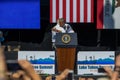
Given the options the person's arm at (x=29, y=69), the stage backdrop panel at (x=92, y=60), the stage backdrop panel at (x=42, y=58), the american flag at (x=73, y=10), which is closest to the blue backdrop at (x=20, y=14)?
the american flag at (x=73, y=10)

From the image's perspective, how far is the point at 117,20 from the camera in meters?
11.4

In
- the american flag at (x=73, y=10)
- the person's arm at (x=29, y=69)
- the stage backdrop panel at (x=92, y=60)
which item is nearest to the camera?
the person's arm at (x=29, y=69)

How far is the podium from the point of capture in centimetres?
965

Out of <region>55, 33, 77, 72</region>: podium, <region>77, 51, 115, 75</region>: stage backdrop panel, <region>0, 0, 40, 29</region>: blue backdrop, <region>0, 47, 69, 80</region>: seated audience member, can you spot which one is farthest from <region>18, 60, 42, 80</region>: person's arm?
<region>0, 0, 40, 29</region>: blue backdrop

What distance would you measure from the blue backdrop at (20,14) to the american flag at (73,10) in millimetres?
457

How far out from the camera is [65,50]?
9.94 meters

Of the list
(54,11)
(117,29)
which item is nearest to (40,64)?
(54,11)

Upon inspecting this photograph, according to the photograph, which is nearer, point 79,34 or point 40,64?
point 40,64

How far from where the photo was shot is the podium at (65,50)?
965 cm

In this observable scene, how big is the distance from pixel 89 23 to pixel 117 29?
0.78 m

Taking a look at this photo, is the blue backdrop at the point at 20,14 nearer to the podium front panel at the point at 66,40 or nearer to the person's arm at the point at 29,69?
the podium front panel at the point at 66,40

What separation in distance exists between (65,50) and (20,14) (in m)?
2.33

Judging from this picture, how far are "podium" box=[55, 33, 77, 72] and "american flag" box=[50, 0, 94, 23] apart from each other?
1329 millimetres

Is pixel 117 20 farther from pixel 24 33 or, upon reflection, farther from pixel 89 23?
pixel 24 33
